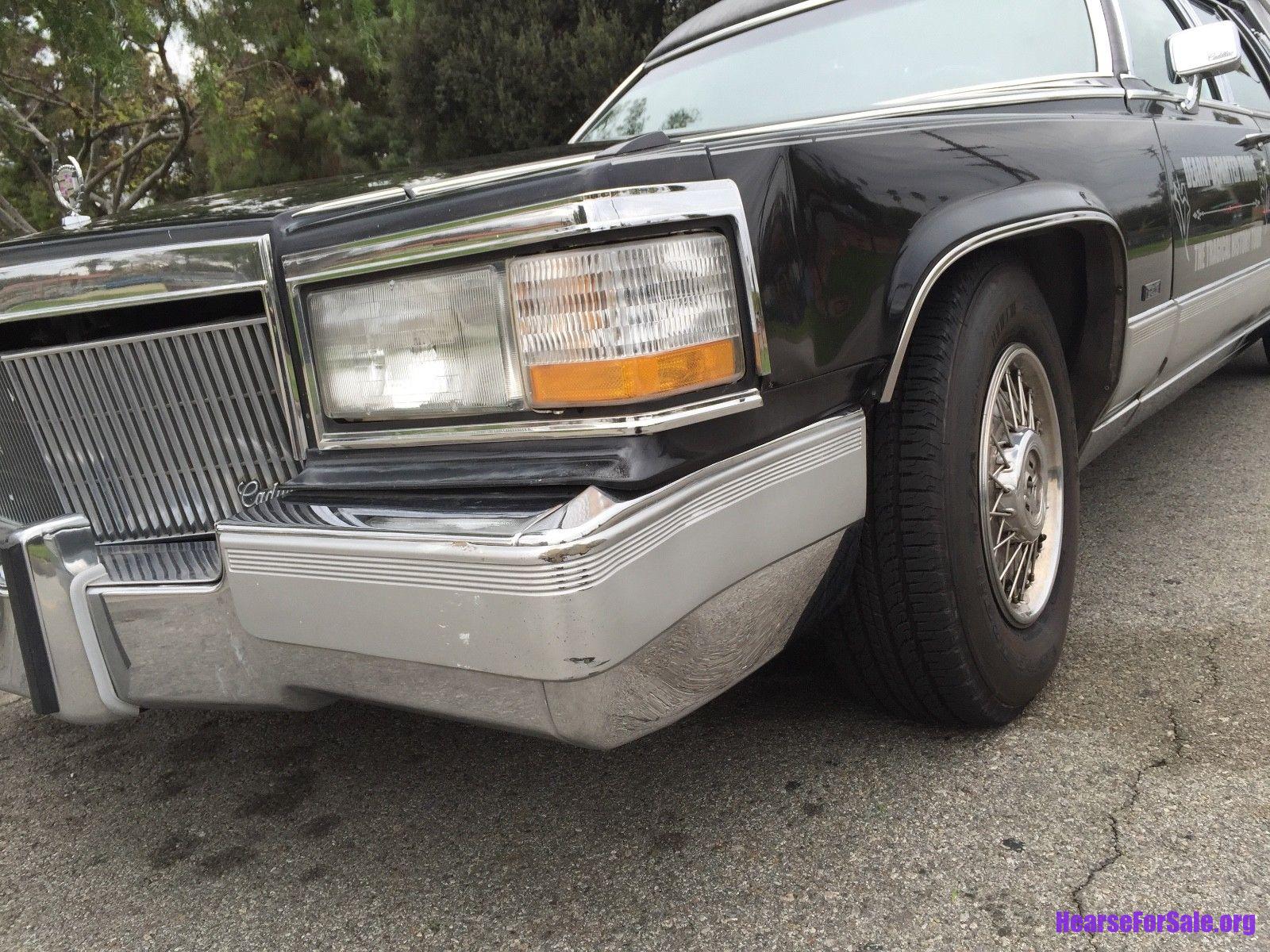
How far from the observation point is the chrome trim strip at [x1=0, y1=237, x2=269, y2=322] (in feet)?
5.01

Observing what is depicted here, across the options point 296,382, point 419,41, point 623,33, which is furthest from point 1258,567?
point 419,41

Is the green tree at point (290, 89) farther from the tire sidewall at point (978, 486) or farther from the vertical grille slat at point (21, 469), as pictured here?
the tire sidewall at point (978, 486)

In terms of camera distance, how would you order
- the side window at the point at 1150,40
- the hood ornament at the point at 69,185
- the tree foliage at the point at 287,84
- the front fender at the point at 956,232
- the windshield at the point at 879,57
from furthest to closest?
the tree foliage at the point at 287,84, the side window at the point at 1150,40, the windshield at the point at 879,57, the hood ornament at the point at 69,185, the front fender at the point at 956,232

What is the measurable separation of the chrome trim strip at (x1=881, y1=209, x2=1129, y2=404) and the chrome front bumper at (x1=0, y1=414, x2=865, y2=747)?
108mm

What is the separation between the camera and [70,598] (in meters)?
1.59

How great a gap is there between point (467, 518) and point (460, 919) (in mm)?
685

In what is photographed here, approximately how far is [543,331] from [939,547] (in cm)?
77

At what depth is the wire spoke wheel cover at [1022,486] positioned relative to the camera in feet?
6.18

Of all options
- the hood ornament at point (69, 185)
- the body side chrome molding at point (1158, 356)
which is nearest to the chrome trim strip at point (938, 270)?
the body side chrome molding at point (1158, 356)

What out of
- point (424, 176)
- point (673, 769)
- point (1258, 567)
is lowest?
point (1258, 567)

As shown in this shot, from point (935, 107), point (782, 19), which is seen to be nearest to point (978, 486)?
point (935, 107)

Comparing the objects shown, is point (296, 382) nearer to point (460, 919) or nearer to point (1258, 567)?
point (460, 919)

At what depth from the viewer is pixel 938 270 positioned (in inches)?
64.6
